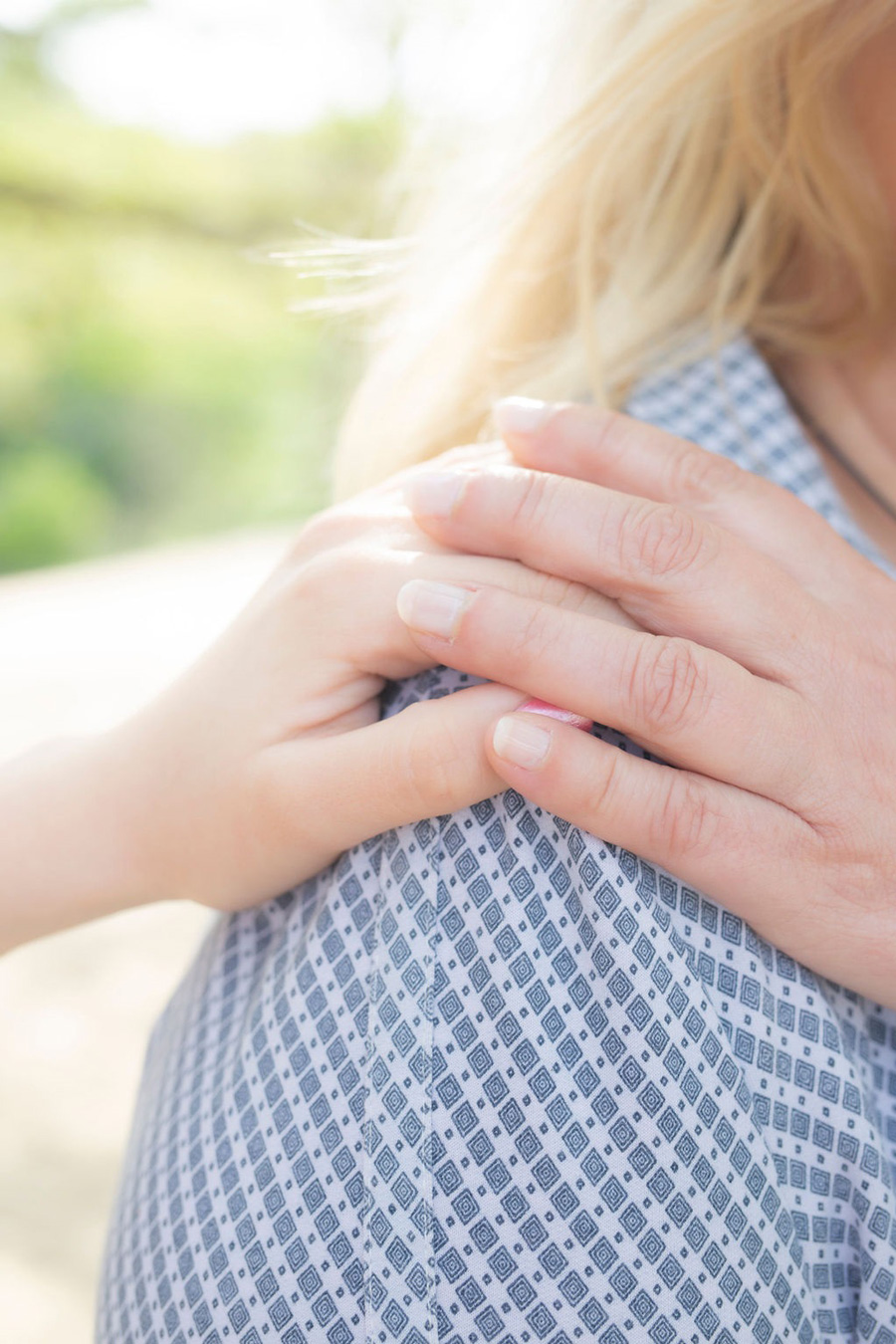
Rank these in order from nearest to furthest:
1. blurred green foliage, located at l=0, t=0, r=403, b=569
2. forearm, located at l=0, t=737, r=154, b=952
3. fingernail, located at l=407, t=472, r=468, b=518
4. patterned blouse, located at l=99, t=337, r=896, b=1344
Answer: patterned blouse, located at l=99, t=337, r=896, b=1344
fingernail, located at l=407, t=472, r=468, b=518
forearm, located at l=0, t=737, r=154, b=952
blurred green foliage, located at l=0, t=0, r=403, b=569

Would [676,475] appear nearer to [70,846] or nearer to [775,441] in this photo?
[775,441]

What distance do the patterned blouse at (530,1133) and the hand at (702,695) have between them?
4 cm

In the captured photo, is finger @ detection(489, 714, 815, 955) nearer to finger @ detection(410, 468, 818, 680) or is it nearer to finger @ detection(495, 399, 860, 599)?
finger @ detection(410, 468, 818, 680)

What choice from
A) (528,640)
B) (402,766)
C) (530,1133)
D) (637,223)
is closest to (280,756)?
(402,766)

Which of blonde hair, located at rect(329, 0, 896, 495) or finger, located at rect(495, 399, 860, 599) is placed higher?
blonde hair, located at rect(329, 0, 896, 495)

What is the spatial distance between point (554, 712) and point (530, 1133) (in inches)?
10.9

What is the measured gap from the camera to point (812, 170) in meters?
1.04

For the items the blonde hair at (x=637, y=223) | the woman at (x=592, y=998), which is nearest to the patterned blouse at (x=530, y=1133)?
the woman at (x=592, y=998)

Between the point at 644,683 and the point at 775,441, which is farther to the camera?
the point at 775,441

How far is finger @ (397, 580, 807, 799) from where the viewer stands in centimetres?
71

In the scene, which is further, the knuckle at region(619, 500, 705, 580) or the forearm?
the forearm

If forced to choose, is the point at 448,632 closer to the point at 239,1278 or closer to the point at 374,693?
the point at 374,693

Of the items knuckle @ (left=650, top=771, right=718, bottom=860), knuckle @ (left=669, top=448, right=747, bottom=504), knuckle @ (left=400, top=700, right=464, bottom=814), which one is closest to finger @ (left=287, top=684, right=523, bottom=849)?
knuckle @ (left=400, top=700, right=464, bottom=814)

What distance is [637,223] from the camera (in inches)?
42.4
